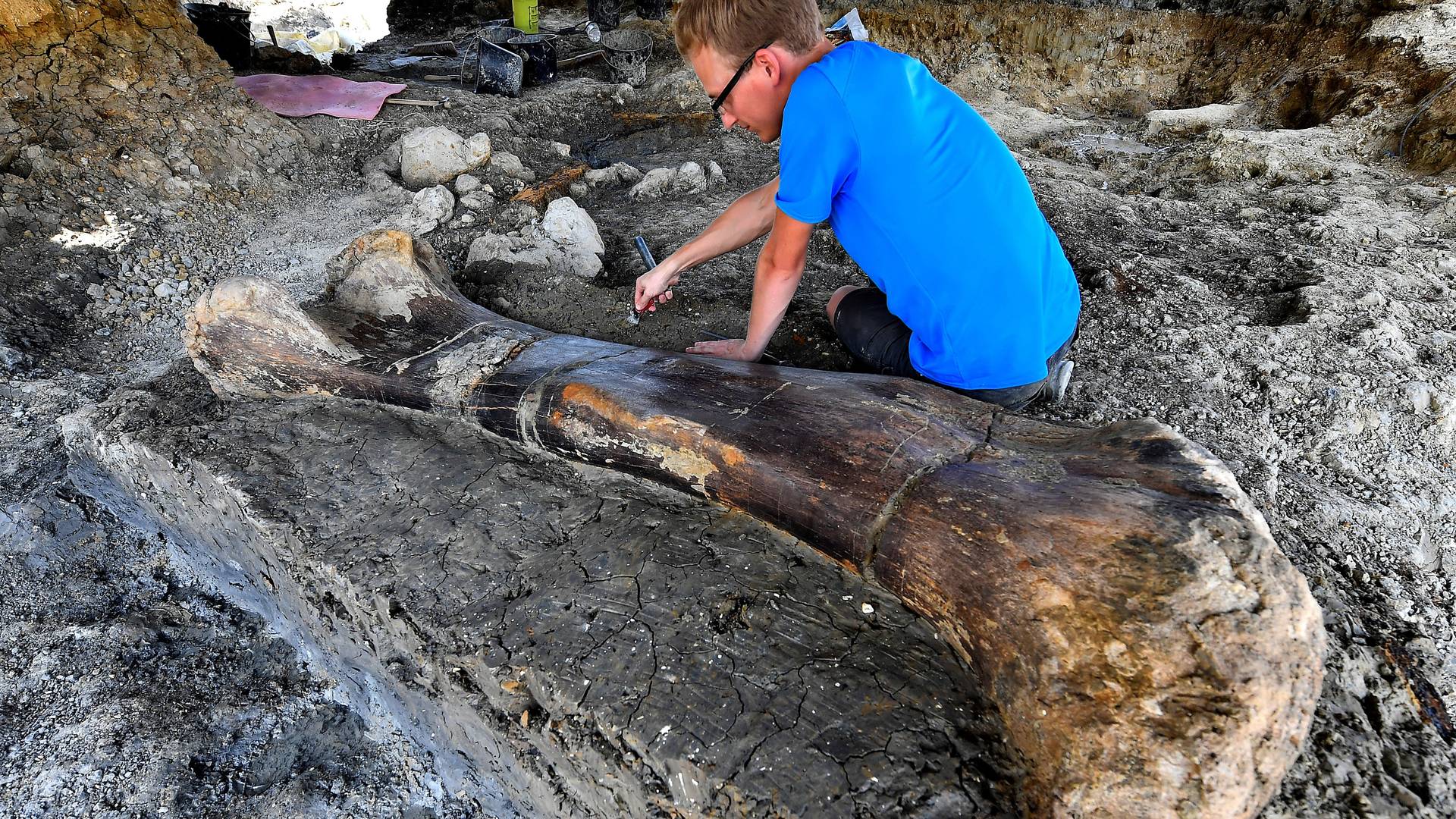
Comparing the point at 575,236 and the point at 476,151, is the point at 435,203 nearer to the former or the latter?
the point at 476,151

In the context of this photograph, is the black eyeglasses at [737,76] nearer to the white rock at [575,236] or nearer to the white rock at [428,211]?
the white rock at [575,236]

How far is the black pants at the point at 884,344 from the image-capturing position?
1792mm

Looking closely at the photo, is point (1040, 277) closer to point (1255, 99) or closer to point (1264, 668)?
point (1264, 668)

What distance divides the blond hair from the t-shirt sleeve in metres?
0.09

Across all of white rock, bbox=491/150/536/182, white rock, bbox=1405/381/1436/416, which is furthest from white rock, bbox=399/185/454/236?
white rock, bbox=1405/381/1436/416

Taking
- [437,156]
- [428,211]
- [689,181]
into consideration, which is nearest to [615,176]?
[689,181]

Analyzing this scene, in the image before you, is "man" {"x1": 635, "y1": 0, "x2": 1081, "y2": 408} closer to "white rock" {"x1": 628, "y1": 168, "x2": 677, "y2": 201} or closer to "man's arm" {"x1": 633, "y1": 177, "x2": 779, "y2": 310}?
"man's arm" {"x1": 633, "y1": 177, "x2": 779, "y2": 310}

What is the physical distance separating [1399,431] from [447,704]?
2542 mm

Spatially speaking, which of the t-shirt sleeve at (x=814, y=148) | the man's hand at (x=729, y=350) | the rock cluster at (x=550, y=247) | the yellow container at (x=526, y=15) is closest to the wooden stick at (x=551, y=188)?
the rock cluster at (x=550, y=247)

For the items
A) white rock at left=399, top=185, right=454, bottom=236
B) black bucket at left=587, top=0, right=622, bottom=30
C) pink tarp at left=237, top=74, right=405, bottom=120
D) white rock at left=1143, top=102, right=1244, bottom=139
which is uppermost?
black bucket at left=587, top=0, right=622, bottom=30

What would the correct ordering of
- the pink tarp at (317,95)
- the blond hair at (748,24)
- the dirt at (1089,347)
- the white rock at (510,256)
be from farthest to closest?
1. the pink tarp at (317,95)
2. the white rock at (510,256)
3. the dirt at (1089,347)
4. the blond hair at (748,24)

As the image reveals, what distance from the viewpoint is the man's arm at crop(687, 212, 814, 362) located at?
167 cm

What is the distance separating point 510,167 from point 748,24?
2.85 m

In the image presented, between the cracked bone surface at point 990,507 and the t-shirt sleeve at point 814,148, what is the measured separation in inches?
16.5
